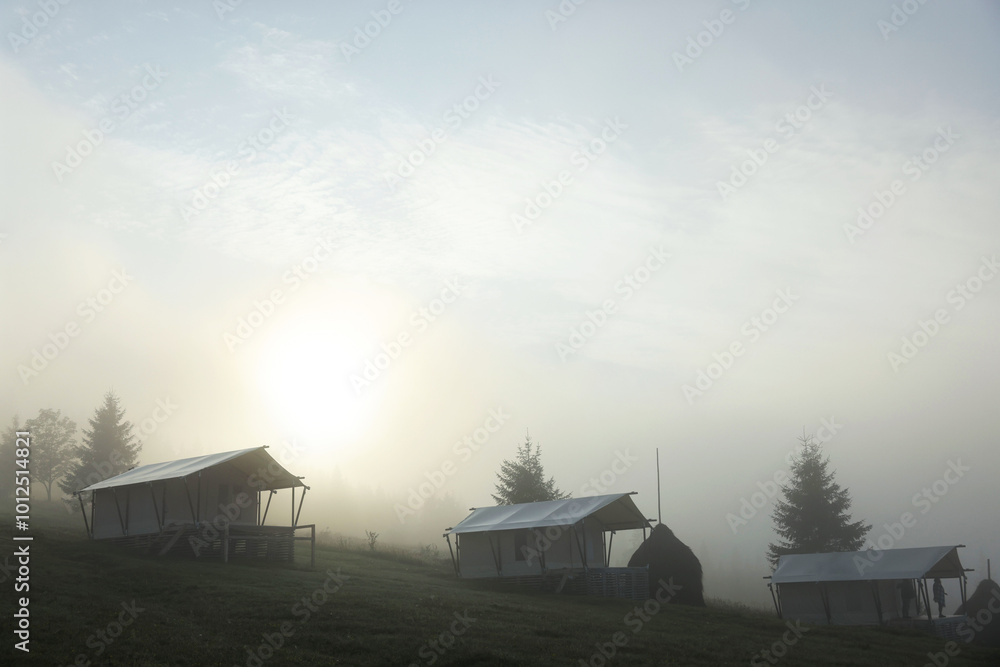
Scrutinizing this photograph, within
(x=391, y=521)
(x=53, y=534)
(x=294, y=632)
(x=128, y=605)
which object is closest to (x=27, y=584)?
(x=128, y=605)

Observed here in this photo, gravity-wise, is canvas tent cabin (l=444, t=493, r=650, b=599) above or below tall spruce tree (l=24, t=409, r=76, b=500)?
below

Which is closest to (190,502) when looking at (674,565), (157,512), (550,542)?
(157,512)

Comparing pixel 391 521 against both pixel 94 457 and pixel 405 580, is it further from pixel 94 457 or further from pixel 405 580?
pixel 405 580

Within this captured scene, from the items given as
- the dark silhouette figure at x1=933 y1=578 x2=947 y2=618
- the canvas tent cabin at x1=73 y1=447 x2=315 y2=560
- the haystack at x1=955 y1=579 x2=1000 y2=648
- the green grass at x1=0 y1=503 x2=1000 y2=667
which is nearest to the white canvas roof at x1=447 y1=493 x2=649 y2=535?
the green grass at x1=0 y1=503 x2=1000 y2=667

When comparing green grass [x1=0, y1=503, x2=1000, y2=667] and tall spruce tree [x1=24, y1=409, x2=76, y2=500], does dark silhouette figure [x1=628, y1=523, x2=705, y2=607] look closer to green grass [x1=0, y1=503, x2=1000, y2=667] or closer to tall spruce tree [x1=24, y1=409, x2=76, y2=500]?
green grass [x1=0, y1=503, x2=1000, y2=667]

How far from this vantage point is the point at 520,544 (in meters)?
40.7

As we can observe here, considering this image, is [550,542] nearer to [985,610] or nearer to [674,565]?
[674,565]

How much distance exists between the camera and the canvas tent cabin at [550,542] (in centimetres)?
3834

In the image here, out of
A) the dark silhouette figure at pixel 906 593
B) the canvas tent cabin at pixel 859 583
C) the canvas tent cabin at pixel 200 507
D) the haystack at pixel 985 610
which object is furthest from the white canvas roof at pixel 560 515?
the haystack at pixel 985 610

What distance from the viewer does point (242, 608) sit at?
24094mm

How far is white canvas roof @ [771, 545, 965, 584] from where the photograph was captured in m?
36.9

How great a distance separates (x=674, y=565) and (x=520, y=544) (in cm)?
801

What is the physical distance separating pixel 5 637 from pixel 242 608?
679cm

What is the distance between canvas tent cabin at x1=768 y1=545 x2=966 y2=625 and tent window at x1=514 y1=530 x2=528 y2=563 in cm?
1298
